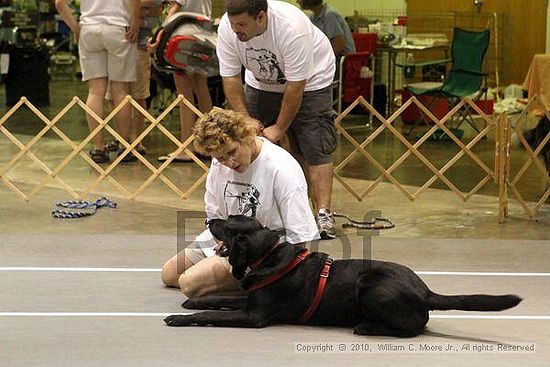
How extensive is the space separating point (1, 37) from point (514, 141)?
Result: 19.6 ft

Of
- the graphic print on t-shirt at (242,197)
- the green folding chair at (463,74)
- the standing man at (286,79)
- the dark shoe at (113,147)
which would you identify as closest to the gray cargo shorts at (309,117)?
the standing man at (286,79)

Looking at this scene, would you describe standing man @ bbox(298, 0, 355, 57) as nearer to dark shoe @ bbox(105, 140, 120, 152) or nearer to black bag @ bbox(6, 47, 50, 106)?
dark shoe @ bbox(105, 140, 120, 152)

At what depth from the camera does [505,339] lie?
11.6 ft

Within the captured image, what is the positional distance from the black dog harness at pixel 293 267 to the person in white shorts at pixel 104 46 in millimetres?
3566

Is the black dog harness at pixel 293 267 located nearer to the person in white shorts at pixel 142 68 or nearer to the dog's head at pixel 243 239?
the dog's head at pixel 243 239

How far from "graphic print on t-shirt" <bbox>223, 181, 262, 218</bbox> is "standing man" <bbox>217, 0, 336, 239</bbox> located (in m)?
0.94

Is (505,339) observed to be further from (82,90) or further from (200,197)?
(82,90)

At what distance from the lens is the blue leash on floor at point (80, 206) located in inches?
221

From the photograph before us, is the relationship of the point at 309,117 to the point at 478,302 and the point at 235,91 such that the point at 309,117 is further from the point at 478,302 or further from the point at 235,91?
the point at 478,302

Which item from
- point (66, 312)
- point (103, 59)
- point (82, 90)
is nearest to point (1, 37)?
point (82, 90)

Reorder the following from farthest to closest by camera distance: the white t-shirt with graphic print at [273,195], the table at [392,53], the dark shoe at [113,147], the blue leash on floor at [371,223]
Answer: the table at [392,53] → the dark shoe at [113,147] → the blue leash on floor at [371,223] → the white t-shirt with graphic print at [273,195]

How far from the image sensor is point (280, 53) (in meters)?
4.86

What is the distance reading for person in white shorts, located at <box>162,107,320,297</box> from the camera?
3637mm

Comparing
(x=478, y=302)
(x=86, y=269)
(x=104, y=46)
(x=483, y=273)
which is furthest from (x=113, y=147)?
(x=478, y=302)
